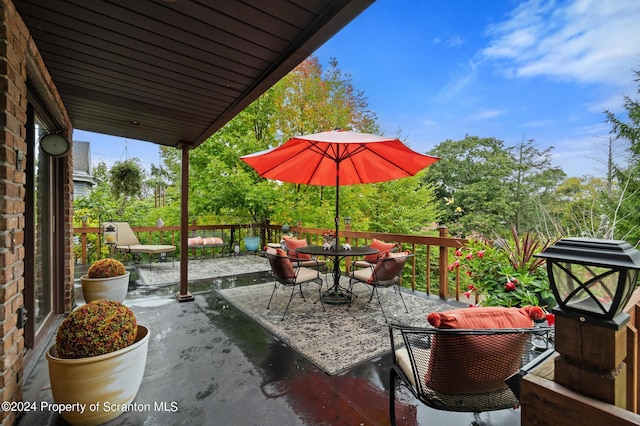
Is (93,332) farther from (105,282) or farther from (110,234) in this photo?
(110,234)

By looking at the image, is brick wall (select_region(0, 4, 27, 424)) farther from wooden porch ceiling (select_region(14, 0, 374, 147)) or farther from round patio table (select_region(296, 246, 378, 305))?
round patio table (select_region(296, 246, 378, 305))

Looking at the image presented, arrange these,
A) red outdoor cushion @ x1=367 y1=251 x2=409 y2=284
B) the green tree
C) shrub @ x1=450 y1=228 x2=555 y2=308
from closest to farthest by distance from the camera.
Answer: shrub @ x1=450 y1=228 x2=555 y2=308 → red outdoor cushion @ x1=367 y1=251 x2=409 y2=284 → the green tree

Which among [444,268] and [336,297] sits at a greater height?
[444,268]

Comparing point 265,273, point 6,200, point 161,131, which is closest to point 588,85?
point 265,273

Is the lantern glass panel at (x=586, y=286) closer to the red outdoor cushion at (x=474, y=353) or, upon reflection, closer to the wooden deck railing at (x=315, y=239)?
the red outdoor cushion at (x=474, y=353)

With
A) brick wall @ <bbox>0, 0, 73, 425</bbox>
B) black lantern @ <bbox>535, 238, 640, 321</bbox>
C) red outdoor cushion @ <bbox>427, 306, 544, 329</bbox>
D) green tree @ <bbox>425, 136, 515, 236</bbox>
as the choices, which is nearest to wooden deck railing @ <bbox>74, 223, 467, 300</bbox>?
red outdoor cushion @ <bbox>427, 306, 544, 329</bbox>

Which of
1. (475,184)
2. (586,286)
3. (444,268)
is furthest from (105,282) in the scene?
(475,184)

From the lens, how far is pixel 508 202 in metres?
15.6

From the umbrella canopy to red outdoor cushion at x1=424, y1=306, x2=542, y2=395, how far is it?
2.06 m

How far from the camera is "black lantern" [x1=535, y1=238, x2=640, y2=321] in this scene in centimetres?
65

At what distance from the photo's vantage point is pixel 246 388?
2053mm

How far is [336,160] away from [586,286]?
132 inches

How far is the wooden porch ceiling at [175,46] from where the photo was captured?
1613mm

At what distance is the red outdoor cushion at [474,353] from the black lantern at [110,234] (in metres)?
6.69
